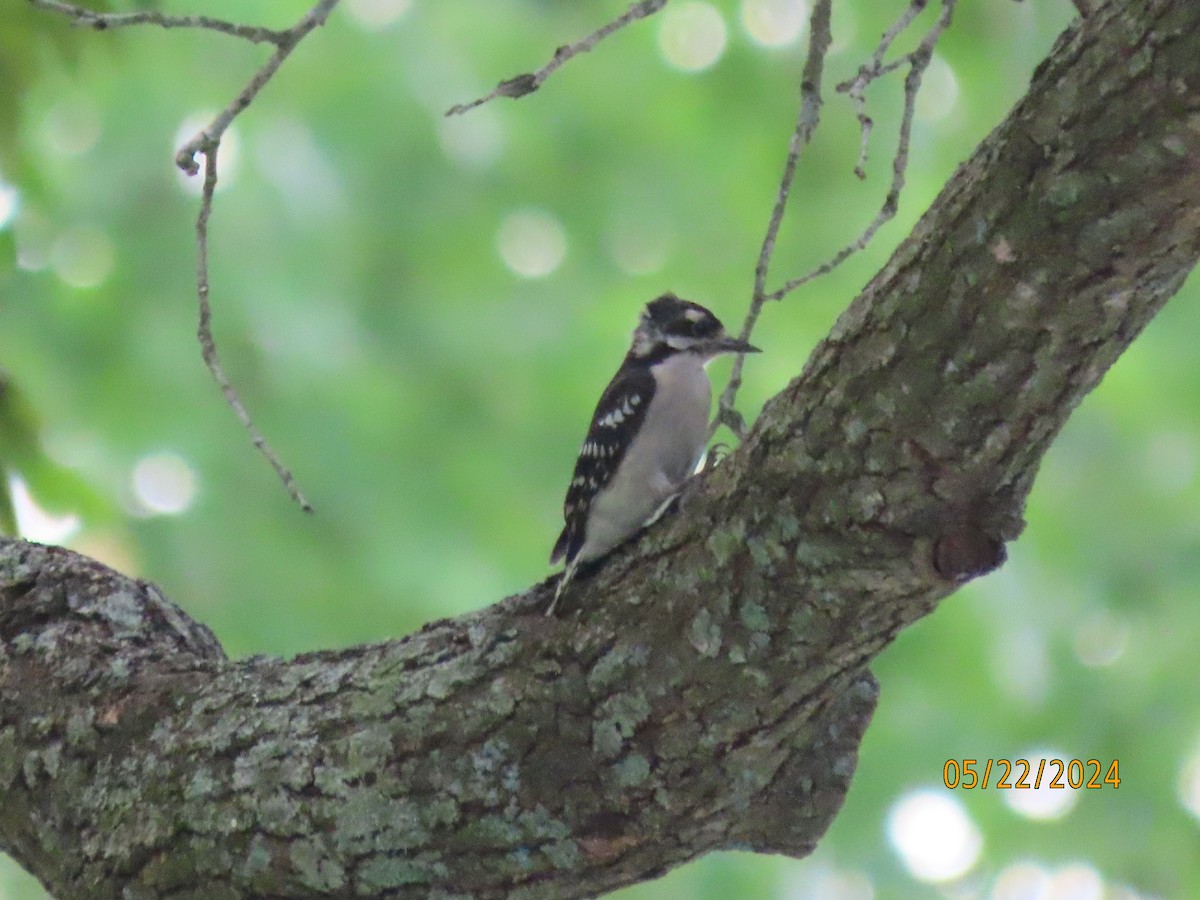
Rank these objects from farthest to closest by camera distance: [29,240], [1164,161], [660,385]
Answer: [29,240] < [660,385] < [1164,161]

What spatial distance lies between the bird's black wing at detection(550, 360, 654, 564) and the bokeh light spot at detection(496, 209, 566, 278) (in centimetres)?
382

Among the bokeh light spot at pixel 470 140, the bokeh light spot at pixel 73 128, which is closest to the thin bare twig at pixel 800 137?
the bokeh light spot at pixel 470 140

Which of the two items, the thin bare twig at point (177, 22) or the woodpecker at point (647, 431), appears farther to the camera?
the woodpecker at point (647, 431)

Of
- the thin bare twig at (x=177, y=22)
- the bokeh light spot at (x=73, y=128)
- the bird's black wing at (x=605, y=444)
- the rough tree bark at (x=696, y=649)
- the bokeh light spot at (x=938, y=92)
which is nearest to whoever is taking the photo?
the rough tree bark at (x=696, y=649)

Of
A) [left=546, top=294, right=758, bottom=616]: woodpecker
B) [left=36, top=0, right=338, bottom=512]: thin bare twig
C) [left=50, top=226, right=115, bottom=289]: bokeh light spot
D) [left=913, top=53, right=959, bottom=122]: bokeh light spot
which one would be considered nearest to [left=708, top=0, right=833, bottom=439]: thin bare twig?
[left=546, top=294, right=758, bottom=616]: woodpecker

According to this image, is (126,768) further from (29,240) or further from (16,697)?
(29,240)

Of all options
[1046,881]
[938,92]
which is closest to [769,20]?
[938,92]

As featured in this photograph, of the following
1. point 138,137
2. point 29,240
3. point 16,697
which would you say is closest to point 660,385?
point 16,697

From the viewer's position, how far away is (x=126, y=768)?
151 inches

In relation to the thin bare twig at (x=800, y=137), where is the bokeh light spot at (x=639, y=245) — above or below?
above

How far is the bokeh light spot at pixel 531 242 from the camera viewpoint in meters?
9.21

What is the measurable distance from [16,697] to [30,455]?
962 millimetres

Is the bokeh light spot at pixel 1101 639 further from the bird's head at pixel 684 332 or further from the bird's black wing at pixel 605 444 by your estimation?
the bird's black wing at pixel 605 444

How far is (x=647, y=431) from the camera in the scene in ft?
16.8
